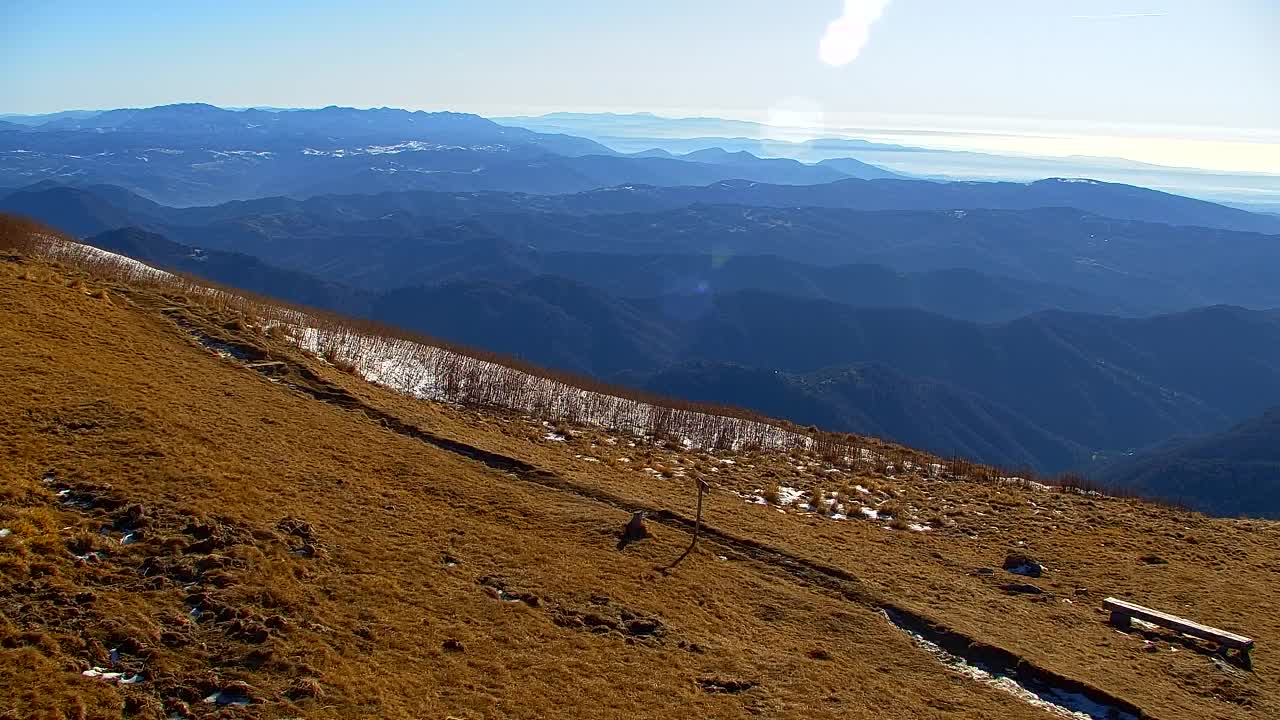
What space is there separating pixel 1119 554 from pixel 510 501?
20.6m

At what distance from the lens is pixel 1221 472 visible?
13238 centimetres

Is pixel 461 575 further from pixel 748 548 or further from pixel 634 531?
pixel 748 548

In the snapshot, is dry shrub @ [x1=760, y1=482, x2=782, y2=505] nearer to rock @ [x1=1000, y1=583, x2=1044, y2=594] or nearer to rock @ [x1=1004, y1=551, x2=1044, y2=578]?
rock @ [x1=1004, y1=551, x2=1044, y2=578]

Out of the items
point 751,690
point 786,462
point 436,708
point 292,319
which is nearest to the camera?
point 436,708

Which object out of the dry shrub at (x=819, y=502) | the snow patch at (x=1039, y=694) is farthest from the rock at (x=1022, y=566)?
the snow patch at (x=1039, y=694)

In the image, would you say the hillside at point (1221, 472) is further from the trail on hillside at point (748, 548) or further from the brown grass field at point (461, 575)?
the trail on hillside at point (748, 548)

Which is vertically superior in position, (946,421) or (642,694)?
(642,694)

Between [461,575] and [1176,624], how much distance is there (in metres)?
17.6

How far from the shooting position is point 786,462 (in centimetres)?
3462

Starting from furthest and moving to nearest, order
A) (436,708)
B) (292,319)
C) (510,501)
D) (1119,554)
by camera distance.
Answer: (292,319), (1119,554), (510,501), (436,708)

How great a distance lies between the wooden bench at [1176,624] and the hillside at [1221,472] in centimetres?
10747

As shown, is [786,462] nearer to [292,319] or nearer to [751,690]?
[751,690]

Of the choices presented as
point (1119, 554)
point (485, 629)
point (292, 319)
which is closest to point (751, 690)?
point (485, 629)

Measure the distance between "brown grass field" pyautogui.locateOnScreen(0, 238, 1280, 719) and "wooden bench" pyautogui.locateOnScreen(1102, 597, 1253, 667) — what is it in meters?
0.38
